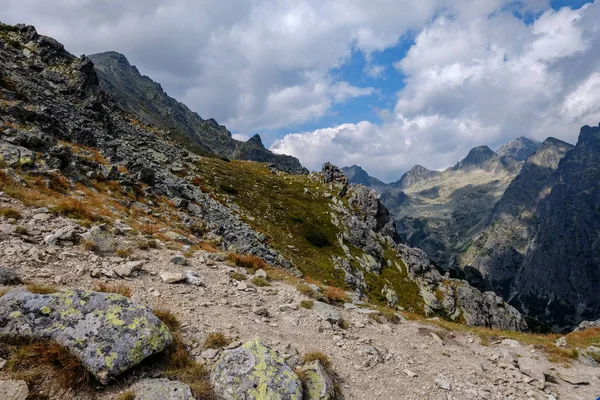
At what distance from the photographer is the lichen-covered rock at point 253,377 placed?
26.0 feet

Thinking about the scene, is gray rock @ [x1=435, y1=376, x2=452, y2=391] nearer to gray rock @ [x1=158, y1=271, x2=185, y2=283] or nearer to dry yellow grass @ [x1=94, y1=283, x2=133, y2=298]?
gray rock @ [x1=158, y1=271, x2=185, y2=283]

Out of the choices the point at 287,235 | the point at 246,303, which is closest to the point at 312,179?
the point at 287,235

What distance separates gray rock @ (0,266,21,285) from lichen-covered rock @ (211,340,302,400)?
6612 millimetres

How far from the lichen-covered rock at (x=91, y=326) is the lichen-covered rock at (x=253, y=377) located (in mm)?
1731

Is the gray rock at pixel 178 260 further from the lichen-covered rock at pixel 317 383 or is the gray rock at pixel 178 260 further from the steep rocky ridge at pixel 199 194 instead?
the lichen-covered rock at pixel 317 383

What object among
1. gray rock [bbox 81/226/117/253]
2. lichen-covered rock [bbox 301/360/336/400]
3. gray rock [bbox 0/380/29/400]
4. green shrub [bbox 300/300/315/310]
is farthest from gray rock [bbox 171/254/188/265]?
gray rock [bbox 0/380/29/400]

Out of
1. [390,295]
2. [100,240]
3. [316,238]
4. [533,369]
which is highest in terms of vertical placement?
[100,240]

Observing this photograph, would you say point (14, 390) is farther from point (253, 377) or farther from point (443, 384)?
point (443, 384)

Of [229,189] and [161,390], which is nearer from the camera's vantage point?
[161,390]

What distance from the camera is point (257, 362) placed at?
344 inches

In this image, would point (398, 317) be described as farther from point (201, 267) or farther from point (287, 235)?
point (287, 235)

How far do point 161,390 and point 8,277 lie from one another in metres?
6.28

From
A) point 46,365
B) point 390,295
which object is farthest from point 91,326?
point 390,295

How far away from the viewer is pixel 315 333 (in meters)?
12.7
